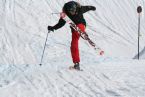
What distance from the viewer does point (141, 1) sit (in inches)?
1040

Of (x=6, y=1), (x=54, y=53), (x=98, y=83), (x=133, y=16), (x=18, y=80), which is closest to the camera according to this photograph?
(x=98, y=83)

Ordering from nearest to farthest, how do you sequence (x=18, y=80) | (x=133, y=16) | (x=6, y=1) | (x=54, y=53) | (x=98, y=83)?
(x=98, y=83), (x=18, y=80), (x=54, y=53), (x=6, y=1), (x=133, y=16)

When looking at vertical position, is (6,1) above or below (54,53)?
above

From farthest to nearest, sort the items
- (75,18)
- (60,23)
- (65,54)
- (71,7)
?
(65,54)
(60,23)
(75,18)
(71,7)

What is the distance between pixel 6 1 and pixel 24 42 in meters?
3.24

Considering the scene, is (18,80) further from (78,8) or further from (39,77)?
(78,8)

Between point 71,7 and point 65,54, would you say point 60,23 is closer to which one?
point 71,7

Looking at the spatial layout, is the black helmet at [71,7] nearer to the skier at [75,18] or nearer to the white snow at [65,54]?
the skier at [75,18]

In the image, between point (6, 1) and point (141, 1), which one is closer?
point (6, 1)

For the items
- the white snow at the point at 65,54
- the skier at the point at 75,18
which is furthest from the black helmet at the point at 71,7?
the white snow at the point at 65,54

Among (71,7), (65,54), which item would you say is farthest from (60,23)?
(65,54)

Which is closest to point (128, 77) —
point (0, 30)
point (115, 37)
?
point (0, 30)

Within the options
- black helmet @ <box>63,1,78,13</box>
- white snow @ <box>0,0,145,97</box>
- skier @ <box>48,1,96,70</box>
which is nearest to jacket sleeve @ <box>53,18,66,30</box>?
skier @ <box>48,1,96,70</box>

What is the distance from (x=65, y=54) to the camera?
19531 mm
